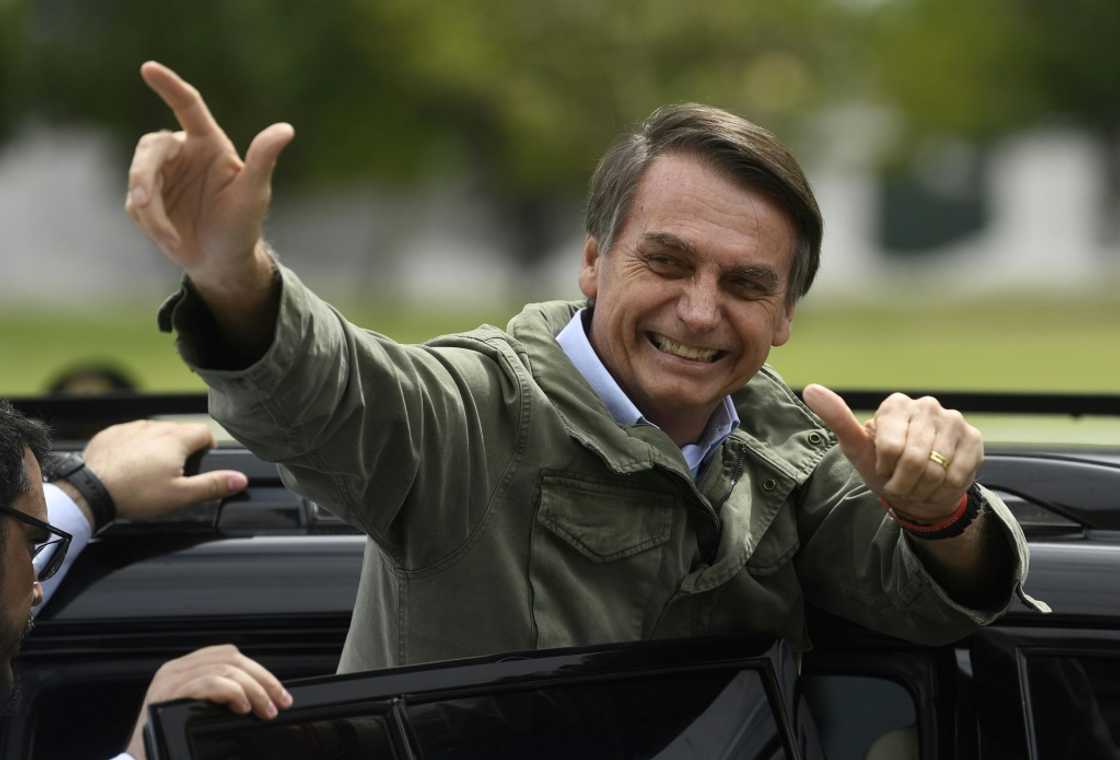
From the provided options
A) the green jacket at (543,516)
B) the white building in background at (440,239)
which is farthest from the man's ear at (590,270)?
the white building in background at (440,239)

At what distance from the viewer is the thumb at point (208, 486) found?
2.52 m

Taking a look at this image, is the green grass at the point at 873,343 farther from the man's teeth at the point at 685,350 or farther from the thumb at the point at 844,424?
the thumb at the point at 844,424

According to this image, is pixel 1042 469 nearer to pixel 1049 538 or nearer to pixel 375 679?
pixel 1049 538

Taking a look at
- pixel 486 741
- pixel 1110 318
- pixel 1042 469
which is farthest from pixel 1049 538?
pixel 1110 318

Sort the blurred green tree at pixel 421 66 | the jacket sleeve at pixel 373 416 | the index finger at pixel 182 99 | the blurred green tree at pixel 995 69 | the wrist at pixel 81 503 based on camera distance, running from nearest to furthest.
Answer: the index finger at pixel 182 99 → the jacket sleeve at pixel 373 416 → the wrist at pixel 81 503 → the blurred green tree at pixel 421 66 → the blurred green tree at pixel 995 69

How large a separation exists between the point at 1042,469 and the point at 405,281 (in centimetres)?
3918

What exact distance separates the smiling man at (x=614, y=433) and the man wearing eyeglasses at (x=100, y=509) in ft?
0.96

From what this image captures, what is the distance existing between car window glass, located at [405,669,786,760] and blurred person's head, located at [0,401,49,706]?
57 cm

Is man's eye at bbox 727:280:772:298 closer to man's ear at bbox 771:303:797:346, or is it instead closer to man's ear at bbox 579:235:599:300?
man's ear at bbox 771:303:797:346

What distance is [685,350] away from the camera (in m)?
2.42

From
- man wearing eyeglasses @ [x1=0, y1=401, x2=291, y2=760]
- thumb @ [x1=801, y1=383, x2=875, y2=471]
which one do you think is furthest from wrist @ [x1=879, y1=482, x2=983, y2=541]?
man wearing eyeglasses @ [x1=0, y1=401, x2=291, y2=760]

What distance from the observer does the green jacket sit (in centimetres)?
204

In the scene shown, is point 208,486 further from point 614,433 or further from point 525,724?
point 525,724

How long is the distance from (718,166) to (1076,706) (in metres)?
0.91
